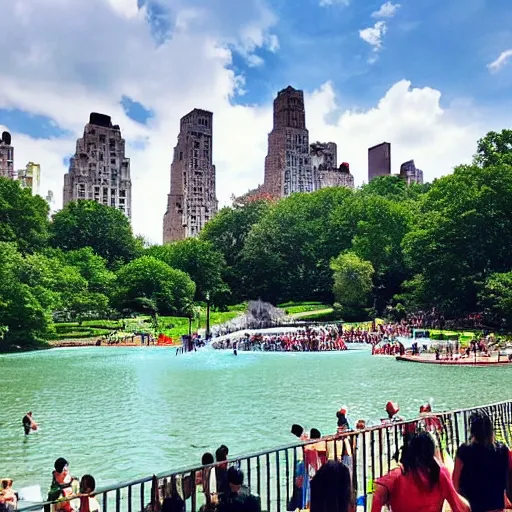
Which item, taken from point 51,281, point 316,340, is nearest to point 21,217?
point 51,281

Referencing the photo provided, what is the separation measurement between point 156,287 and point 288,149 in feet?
324

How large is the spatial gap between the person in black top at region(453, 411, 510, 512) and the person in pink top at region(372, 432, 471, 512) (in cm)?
71

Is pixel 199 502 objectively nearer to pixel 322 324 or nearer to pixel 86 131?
pixel 322 324

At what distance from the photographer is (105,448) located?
1443 centimetres

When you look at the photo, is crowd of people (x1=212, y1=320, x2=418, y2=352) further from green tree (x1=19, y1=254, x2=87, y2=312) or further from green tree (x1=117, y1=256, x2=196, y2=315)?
green tree (x1=117, y1=256, x2=196, y2=315)

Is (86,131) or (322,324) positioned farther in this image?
(86,131)

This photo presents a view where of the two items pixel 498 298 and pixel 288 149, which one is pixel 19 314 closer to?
pixel 498 298

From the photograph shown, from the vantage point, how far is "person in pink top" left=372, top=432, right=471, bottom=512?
428 centimetres

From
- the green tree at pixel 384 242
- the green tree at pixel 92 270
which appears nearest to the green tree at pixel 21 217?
the green tree at pixel 92 270

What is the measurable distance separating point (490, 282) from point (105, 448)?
39463mm

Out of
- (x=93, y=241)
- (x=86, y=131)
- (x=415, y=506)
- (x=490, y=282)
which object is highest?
(x=86, y=131)

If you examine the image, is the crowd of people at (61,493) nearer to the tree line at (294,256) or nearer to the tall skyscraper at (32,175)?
the tree line at (294,256)

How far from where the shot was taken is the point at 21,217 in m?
72.4

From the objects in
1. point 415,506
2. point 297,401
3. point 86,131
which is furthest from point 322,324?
point 86,131
